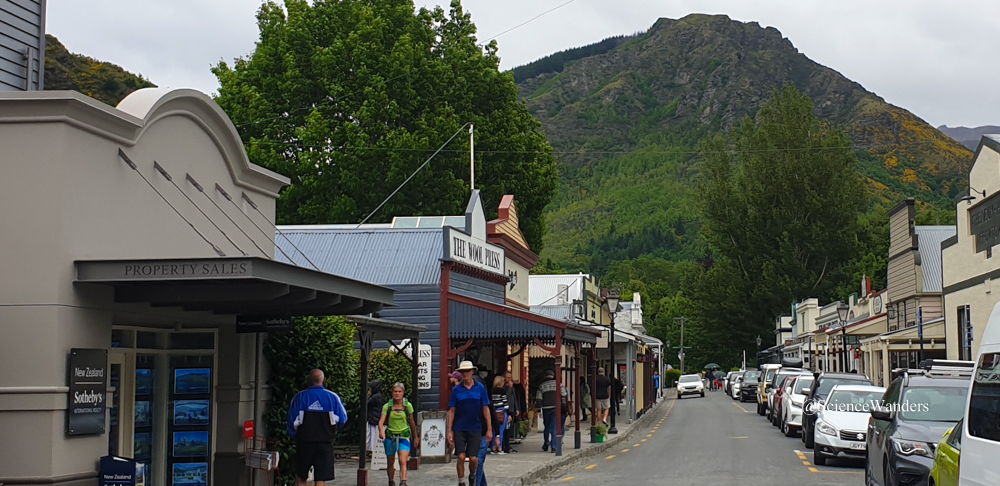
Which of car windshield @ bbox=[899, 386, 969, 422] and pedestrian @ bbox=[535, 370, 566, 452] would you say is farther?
pedestrian @ bbox=[535, 370, 566, 452]

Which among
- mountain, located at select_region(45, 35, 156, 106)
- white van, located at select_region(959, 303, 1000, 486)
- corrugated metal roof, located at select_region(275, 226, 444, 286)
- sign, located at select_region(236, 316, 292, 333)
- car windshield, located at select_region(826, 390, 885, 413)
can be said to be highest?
mountain, located at select_region(45, 35, 156, 106)

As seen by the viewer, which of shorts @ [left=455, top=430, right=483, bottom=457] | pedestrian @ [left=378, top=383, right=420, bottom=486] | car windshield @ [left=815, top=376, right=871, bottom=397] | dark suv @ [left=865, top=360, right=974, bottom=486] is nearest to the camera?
dark suv @ [left=865, top=360, right=974, bottom=486]

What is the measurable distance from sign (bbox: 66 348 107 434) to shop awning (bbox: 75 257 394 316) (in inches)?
28.4

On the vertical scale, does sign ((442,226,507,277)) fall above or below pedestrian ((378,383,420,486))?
above

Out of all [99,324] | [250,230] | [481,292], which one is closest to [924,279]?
[481,292]

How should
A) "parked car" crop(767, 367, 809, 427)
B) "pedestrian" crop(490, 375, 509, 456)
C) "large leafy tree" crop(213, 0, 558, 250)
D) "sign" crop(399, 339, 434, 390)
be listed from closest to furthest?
"pedestrian" crop(490, 375, 509, 456) → "sign" crop(399, 339, 434, 390) → "parked car" crop(767, 367, 809, 427) → "large leafy tree" crop(213, 0, 558, 250)

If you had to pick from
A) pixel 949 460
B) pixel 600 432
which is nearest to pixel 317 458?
pixel 949 460

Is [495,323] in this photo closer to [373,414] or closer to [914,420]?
[373,414]

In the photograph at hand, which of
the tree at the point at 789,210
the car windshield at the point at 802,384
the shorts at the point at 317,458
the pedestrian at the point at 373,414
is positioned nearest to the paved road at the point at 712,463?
the car windshield at the point at 802,384

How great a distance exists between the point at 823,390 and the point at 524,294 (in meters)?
11.6

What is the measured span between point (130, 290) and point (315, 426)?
2873 millimetres

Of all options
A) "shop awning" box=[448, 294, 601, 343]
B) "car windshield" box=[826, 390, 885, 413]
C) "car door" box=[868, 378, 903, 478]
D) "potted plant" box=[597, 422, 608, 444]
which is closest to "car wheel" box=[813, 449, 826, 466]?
"car windshield" box=[826, 390, 885, 413]

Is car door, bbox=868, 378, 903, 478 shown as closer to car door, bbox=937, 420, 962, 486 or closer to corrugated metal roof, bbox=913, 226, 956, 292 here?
car door, bbox=937, 420, 962, 486

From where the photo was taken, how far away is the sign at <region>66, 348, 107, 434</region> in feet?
33.1
